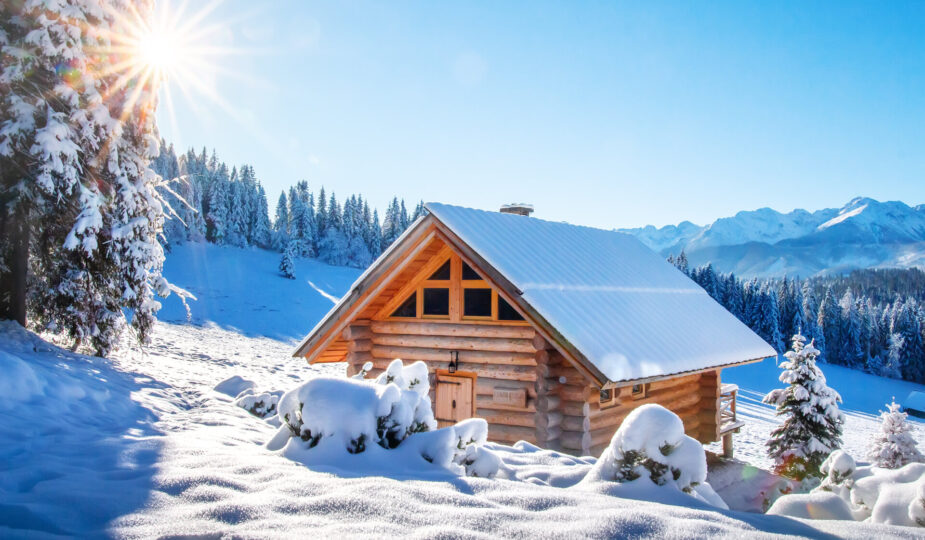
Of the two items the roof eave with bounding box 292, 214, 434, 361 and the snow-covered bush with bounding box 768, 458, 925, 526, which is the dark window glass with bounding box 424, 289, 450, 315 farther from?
the snow-covered bush with bounding box 768, 458, 925, 526

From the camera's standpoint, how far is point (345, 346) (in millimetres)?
14227

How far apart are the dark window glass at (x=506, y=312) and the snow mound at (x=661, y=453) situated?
686cm

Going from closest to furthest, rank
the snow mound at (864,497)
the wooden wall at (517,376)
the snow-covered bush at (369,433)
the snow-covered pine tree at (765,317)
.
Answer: the snow mound at (864,497), the snow-covered bush at (369,433), the wooden wall at (517,376), the snow-covered pine tree at (765,317)

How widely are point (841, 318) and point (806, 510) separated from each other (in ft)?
316

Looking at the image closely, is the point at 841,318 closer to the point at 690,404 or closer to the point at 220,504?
the point at 690,404

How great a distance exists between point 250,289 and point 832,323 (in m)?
81.5

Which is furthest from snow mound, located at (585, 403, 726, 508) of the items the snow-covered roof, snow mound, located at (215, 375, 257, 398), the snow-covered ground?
snow mound, located at (215, 375, 257, 398)

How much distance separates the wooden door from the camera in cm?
1196

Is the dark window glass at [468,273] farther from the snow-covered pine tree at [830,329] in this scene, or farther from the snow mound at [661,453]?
the snow-covered pine tree at [830,329]

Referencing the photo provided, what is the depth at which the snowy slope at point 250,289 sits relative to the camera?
4941cm

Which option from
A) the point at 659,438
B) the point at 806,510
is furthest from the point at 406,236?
the point at 806,510

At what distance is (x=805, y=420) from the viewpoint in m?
14.7

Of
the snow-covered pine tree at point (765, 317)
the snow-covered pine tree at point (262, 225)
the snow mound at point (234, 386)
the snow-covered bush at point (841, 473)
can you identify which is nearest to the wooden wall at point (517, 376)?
the snow mound at point (234, 386)

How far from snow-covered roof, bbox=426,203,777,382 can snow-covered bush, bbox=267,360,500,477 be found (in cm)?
434
